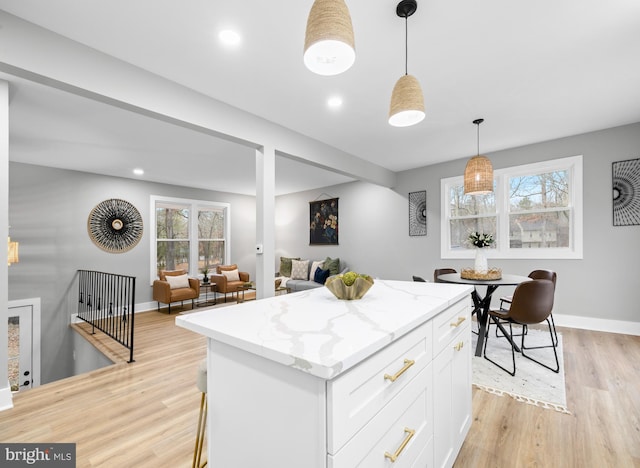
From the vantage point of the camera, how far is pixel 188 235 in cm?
659

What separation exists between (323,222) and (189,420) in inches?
204

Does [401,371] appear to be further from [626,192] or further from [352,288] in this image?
[626,192]

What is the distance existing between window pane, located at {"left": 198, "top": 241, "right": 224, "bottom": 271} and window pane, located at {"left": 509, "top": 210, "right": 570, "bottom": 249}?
5.94m

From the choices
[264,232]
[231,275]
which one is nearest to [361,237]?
[231,275]

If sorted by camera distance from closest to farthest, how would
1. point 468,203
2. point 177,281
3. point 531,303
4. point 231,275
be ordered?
point 531,303, point 468,203, point 177,281, point 231,275

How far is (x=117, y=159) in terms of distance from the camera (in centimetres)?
451

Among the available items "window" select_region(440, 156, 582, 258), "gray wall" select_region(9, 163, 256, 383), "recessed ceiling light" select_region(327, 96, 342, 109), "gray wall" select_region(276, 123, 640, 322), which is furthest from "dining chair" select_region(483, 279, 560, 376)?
"gray wall" select_region(9, 163, 256, 383)

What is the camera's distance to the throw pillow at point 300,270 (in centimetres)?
678

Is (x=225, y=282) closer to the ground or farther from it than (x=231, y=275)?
closer to the ground

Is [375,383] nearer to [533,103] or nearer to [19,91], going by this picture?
[533,103]

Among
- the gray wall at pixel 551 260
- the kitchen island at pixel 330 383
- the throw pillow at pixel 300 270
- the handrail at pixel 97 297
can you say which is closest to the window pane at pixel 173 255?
the handrail at pixel 97 297

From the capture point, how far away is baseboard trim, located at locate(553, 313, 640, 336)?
356cm

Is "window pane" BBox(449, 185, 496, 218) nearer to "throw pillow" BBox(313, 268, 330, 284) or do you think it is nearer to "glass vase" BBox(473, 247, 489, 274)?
"glass vase" BBox(473, 247, 489, 274)

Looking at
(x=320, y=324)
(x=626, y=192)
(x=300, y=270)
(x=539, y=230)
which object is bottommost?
(x=300, y=270)
